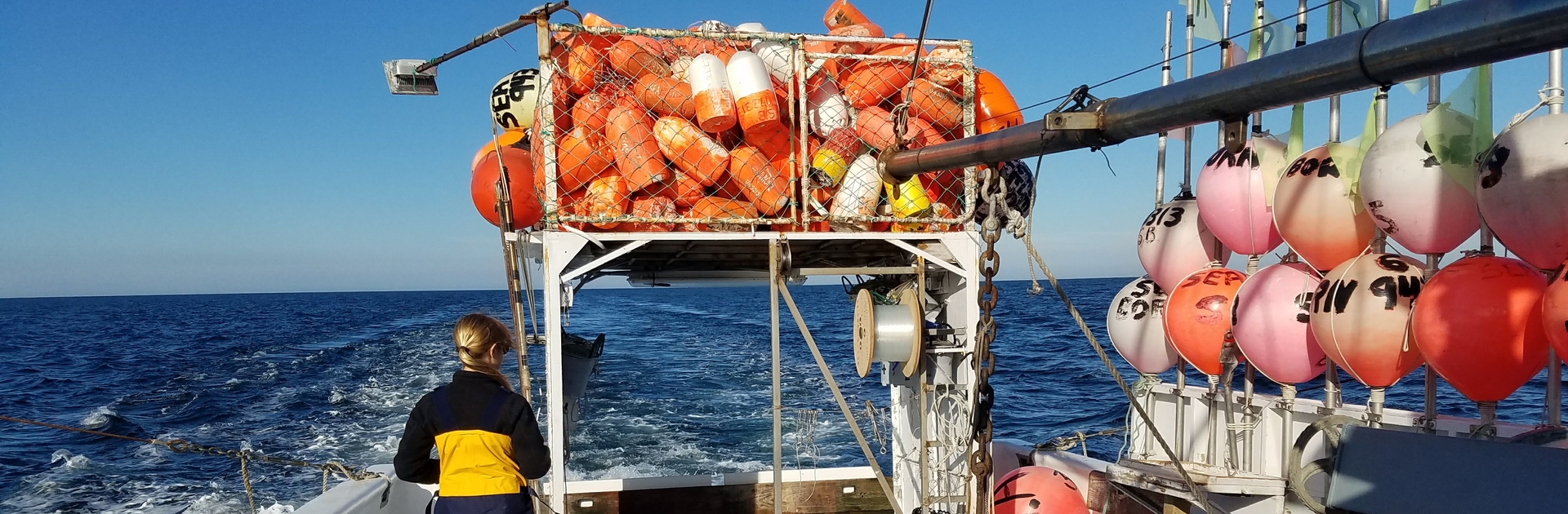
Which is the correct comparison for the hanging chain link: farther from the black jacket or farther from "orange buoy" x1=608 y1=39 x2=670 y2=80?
"orange buoy" x1=608 y1=39 x2=670 y2=80

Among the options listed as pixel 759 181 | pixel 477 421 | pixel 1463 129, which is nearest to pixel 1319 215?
pixel 1463 129

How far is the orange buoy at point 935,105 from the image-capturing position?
6.04m

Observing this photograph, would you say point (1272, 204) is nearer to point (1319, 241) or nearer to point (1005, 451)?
point (1319, 241)

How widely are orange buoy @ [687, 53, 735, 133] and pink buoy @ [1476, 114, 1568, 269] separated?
3.80 metres

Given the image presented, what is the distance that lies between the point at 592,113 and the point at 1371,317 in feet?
14.8

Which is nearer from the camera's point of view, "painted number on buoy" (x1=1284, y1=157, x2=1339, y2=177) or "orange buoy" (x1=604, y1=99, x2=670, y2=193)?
"painted number on buoy" (x1=1284, y1=157, x2=1339, y2=177)

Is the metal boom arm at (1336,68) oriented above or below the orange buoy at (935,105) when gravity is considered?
below

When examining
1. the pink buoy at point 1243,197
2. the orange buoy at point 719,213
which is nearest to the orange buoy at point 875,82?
the orange buoy at point 719,213

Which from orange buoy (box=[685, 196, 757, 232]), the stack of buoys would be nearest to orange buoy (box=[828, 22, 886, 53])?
the stack of buoys

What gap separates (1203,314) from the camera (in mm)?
6074

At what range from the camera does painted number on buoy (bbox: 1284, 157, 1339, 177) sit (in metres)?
5.09

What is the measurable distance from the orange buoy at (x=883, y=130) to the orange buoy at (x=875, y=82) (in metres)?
0.12

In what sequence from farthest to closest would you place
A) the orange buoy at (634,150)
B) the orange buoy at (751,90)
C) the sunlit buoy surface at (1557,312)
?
the orange buoy at (634,150)
the orange buoy at (751,90)
the sunlit buoy surface at (1557,312)

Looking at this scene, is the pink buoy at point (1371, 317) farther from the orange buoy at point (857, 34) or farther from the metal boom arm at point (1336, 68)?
the orange buoy at point (857, 34)
